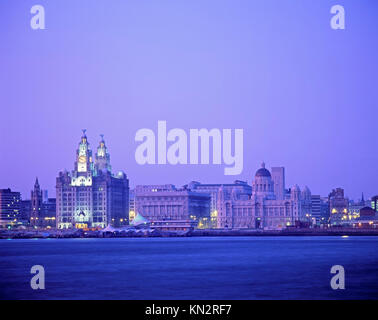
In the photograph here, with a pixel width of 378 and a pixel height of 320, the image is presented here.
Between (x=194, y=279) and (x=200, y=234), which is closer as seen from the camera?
(x=194, y=279)

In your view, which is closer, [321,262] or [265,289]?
[265,289]

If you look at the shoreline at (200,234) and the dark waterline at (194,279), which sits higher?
the dark waterline at (194,279)

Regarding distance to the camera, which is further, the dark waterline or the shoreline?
the shoreline

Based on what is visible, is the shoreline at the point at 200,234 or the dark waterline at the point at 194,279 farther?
the shoreline at the point at 200,234

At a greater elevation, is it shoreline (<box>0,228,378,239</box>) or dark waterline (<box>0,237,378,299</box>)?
dark waterline (<box>0,237,378,299</box>)

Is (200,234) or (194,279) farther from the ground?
(194,279)

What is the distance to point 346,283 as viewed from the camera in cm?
4781
